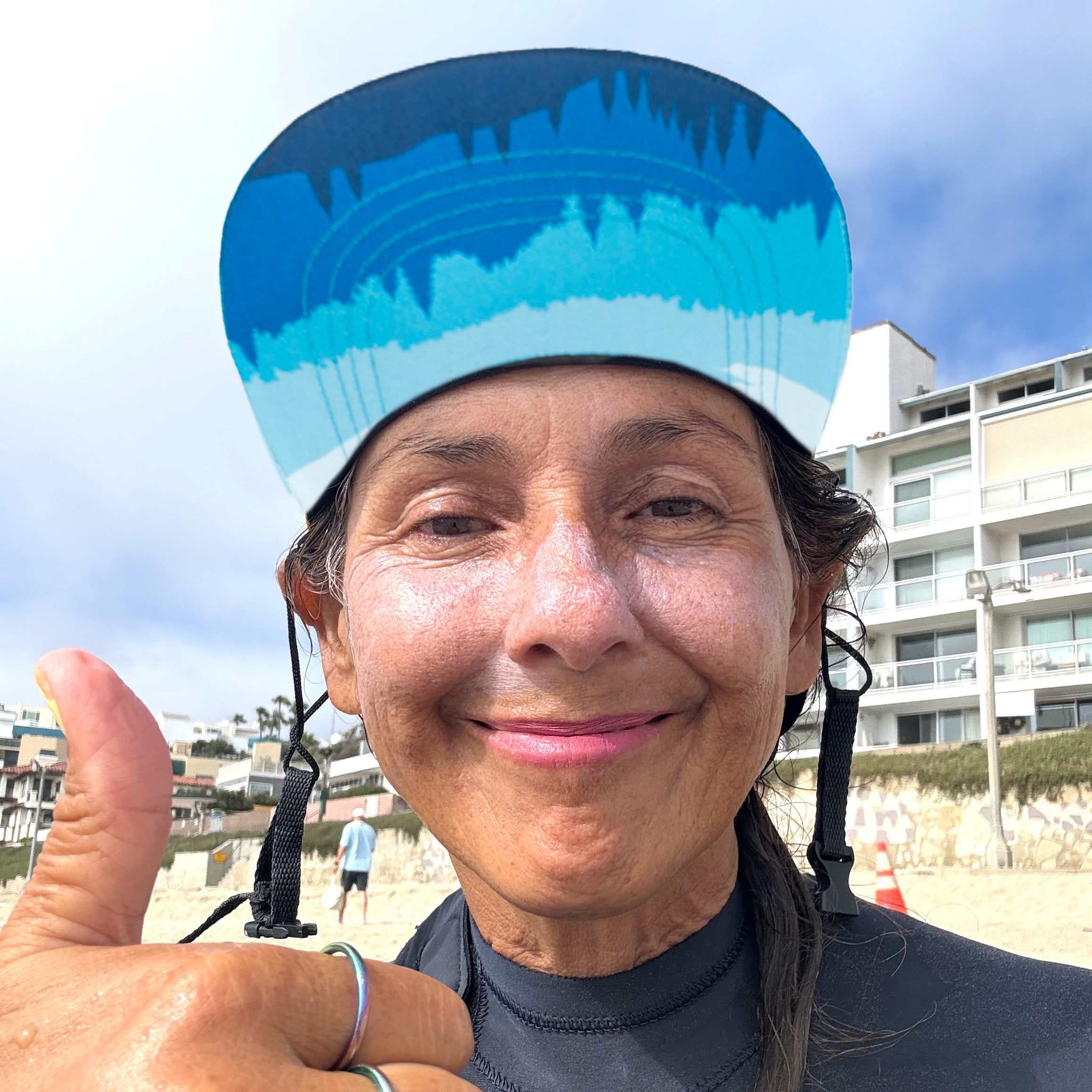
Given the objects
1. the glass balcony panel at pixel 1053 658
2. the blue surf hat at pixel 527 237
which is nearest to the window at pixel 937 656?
the glass balcony panel at pixel 1053 658

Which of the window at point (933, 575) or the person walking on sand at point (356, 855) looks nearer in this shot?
the person walking on sand at point (356, 855)

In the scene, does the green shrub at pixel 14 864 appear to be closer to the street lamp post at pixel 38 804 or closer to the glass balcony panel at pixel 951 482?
the street lamp post at pixel 38 804

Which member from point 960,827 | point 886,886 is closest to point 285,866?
point 886,886

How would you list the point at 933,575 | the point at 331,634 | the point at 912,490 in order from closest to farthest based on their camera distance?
the point at 331,634, the point at 933,575, the point at 912,490

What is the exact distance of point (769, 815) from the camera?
1.97m

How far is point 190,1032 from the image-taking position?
2.44ft

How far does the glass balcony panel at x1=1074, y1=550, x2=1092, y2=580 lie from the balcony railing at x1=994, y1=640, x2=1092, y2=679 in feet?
6.09

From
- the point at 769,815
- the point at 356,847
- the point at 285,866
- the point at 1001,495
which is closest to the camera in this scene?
the point at 285,866

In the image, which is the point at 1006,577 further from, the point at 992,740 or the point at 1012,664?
the point at 992,740

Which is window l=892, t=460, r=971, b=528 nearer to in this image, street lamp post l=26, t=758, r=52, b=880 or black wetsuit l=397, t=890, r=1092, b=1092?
street lamp post l=26, t=758, r=52, b=880

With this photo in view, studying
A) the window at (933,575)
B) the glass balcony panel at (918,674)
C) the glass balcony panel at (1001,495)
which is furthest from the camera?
the window at (933,575)

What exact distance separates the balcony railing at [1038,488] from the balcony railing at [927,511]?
0.82 metres

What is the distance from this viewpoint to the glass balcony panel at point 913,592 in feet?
101

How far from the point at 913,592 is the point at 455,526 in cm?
3211
